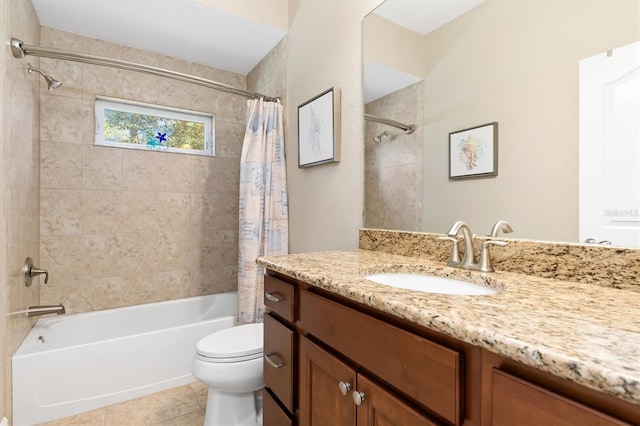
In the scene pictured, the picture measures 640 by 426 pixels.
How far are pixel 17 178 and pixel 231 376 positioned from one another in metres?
1.56

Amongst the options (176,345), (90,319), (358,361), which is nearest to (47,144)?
(90,319)

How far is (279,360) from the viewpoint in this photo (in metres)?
1.10

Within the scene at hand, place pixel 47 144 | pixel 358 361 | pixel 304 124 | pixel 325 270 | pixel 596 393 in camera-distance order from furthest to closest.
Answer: pixel 47 144, pixel 304 124, pixel 325 270, pixel 358 361, pixel 596 393

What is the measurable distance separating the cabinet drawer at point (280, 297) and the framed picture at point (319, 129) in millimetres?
837

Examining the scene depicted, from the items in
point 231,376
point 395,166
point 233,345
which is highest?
point 395,166

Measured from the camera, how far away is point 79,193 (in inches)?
88.7

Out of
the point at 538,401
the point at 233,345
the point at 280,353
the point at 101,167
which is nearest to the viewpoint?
the point at 538,401

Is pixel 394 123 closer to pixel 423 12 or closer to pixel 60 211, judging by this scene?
pixel 423 12

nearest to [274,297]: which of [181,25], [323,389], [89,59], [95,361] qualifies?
[323,389]

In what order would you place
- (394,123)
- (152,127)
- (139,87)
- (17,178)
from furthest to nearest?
1. (152,127)
2. (139,87)
3. (17,178)
4. (394,123)

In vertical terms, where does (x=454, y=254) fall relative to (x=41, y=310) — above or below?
above

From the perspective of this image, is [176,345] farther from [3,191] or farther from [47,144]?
[47,144]

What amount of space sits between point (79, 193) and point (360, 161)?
6.86ft

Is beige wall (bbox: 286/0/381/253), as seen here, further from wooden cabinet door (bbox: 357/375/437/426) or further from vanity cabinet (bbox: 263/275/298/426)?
wooden cabinet door (bbox: 357/375/437/426)
